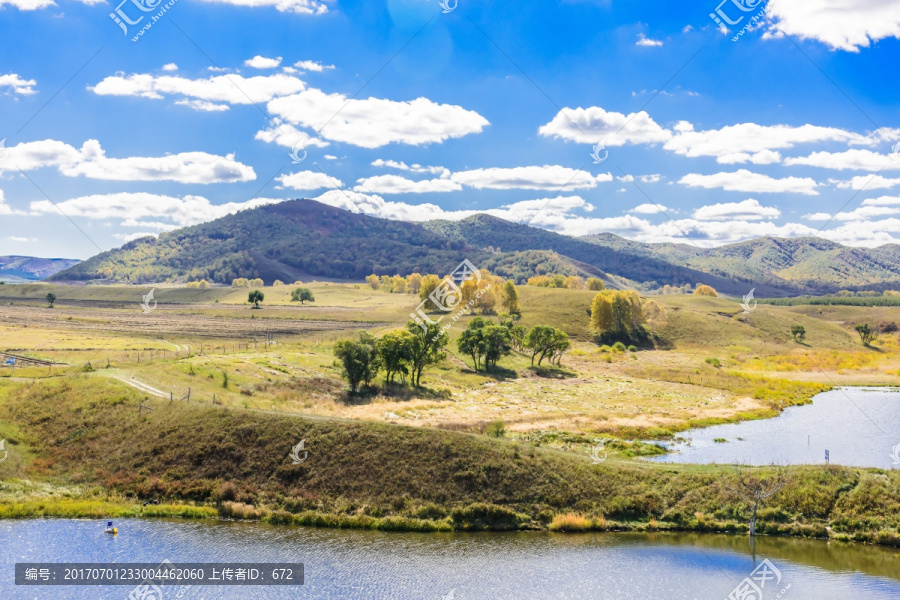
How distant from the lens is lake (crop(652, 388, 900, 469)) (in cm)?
5616

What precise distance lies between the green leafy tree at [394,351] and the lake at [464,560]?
43.0 metres

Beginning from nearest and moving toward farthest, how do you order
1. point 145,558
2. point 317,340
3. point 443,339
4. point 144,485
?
point 145,558 < point 144,485 < point 443,339 < point 317,340

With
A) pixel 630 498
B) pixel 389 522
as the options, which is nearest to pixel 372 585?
pixel 389 522

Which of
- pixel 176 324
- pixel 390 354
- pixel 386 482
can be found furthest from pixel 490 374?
pixel 176 324

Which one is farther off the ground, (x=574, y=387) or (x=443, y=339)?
(x=443, y=339)

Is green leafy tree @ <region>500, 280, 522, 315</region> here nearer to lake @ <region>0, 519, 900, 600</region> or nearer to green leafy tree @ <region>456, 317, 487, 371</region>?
green leafy tree @ <region>456, 317, 487, 371</region>

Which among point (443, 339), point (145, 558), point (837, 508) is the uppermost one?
point (443, 339)

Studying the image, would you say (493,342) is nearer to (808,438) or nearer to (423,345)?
(423,345)

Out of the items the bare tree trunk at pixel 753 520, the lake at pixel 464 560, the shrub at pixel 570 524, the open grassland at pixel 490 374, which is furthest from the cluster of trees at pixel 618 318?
the lake at pixel 464 560

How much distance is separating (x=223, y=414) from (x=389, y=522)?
19.5m

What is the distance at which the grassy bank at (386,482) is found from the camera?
40.6 m

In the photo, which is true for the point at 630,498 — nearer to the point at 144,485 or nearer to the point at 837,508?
the point at 837,508

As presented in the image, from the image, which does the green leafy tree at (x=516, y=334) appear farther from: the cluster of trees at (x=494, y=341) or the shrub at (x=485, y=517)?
the shrub at (x=485, y=517)

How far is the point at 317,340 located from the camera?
122 meters
